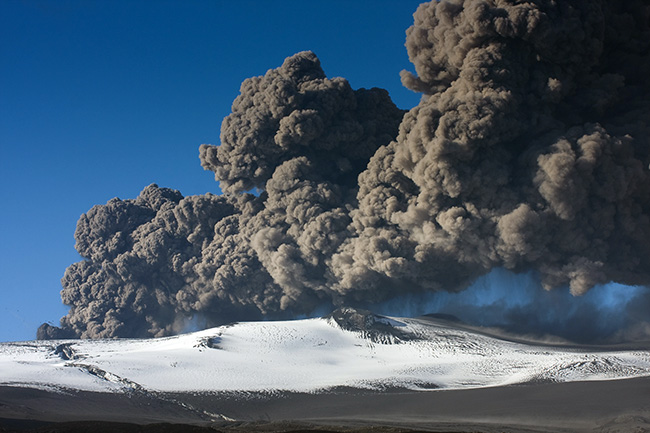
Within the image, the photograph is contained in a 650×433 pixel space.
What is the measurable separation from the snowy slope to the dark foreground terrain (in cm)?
169

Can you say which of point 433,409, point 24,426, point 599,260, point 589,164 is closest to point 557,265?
point 599,260

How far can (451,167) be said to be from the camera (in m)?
36.6

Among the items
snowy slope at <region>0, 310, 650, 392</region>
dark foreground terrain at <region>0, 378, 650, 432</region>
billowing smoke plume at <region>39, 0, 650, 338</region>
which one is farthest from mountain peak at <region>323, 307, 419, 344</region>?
dark foreground terrain at <region>0, 378, 650, 432</region>

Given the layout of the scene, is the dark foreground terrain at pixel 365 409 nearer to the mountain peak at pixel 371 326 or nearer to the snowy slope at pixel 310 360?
the snowy slope at pixel 310 360

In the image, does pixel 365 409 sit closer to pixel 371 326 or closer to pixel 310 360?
pixel 310 360

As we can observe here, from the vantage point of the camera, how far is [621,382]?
77.7 feet

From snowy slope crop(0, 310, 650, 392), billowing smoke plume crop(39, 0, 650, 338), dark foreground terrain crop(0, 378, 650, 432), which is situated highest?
billowing smoke plume crop(39, 0, 650, 338)

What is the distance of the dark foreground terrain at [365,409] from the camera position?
61.8 ft

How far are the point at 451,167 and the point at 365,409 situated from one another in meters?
17.6

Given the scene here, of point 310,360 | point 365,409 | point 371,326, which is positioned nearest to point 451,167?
point 371,326

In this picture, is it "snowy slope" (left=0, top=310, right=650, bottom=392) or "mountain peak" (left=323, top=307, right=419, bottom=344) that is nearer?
"snowy slope" (left=0, top=310, right=650, bottom=392)

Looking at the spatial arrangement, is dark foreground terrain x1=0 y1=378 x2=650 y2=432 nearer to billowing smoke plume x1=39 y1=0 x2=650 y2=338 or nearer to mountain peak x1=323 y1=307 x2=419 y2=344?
mountain peak x1=323 y1=307 x2=419 y2=344

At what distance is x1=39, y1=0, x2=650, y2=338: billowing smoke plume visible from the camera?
3625 cm

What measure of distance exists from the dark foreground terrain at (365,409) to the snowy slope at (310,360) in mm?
1689
